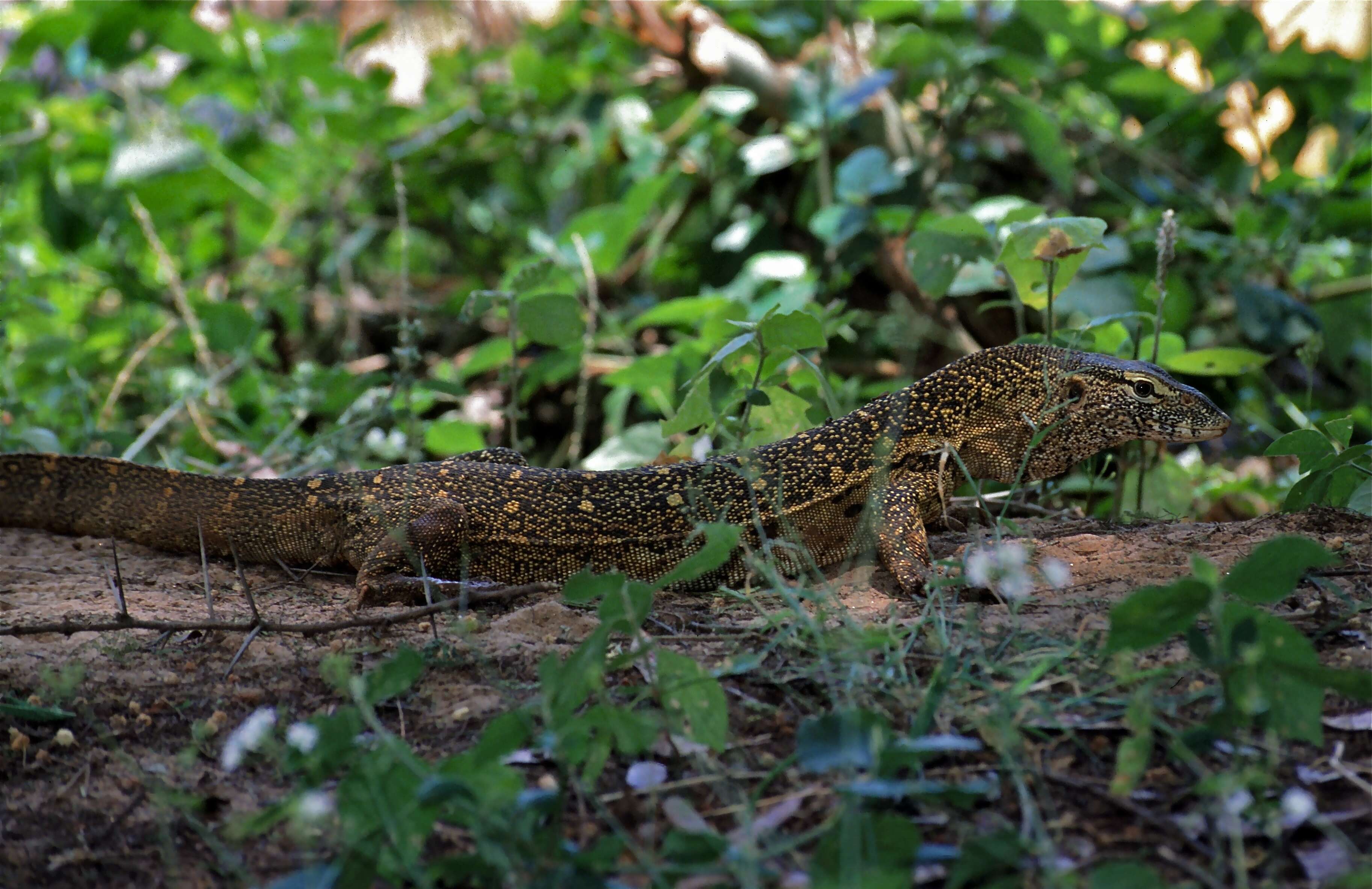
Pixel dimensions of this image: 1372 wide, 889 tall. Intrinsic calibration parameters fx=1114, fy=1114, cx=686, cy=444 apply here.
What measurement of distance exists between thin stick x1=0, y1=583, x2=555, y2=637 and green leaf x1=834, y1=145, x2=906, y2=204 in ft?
14.6

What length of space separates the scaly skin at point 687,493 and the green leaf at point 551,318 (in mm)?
943

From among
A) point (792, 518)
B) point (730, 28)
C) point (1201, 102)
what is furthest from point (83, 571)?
point (1201, 102)

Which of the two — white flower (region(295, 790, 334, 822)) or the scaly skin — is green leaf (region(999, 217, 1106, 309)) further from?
white flower (region(295, 790, 334, 822))

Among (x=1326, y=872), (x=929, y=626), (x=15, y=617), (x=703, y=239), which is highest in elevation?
(x=1326, y=872)

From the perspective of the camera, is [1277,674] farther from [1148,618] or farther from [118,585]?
[118,585]

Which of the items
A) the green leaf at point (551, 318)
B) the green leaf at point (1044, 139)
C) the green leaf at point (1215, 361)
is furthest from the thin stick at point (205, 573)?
the green leaf at point (1044, 139)

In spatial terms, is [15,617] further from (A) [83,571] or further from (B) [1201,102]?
(B) [1201,102]

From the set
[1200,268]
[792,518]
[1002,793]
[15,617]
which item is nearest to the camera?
[1002,793]

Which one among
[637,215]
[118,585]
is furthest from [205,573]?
[637,215]

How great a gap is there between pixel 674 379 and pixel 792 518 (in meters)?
1.93

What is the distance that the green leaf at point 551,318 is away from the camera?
18.2 ft

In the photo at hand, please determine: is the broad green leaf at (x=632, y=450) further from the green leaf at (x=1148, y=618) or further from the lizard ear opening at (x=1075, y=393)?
the green leaf at (x=1148, y=618)

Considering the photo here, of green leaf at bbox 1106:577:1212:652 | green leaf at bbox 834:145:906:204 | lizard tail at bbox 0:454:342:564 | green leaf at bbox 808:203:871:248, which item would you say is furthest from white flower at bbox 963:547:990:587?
green leaf at bbox 834:145:906:204

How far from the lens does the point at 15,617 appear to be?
3828mm
